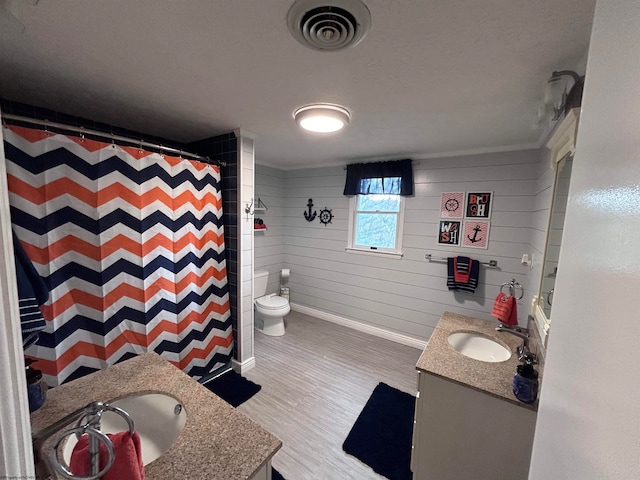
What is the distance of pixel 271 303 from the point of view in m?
3.19

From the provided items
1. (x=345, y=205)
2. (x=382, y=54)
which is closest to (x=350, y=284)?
(x=345, y=205)

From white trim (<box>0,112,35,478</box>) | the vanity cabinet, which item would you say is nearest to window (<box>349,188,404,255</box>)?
the vanity cabinet

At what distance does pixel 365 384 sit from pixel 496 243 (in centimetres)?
186

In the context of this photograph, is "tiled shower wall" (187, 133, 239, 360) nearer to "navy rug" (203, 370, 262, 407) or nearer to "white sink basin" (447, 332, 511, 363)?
"navy rug" (203, 370, 262, 407)

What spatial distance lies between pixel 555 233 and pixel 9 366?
217 cm

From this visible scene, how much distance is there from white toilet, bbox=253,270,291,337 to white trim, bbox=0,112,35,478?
275 cm

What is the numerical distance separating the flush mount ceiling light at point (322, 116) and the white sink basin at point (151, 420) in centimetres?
173

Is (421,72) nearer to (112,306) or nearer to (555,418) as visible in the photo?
(555,418)

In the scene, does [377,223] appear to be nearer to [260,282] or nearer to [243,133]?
[260,282]

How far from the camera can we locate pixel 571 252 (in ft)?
1.89

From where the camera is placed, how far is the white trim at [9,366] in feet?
1.20

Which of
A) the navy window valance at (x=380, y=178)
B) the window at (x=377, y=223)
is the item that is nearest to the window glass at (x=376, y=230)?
the window at (x=377, y=223)

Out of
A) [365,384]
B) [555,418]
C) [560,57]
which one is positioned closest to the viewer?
[555,418]

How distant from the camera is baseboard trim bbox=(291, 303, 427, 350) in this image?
3.03 meters
